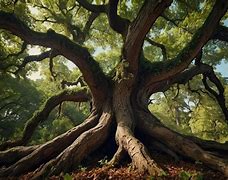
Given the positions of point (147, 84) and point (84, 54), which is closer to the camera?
point (84, 54)

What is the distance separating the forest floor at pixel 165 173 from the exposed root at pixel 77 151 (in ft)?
0.79

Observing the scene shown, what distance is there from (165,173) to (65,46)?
4792mm

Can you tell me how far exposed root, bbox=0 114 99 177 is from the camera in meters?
5.93

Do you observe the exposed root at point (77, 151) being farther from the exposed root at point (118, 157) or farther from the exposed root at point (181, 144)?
the exposed root at point (181, 144)

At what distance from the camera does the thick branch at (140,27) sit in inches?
253

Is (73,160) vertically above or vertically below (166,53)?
below

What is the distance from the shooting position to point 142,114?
7.77 meters

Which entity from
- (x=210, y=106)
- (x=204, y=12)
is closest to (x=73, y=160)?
(x=204, y=12)

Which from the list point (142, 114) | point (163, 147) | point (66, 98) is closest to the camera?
point (163, 147)

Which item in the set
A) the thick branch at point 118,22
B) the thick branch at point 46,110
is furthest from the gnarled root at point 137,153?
the thick branch at point 118,22

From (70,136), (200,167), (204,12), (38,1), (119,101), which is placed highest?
(38,1)

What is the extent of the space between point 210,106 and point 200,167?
1563cm

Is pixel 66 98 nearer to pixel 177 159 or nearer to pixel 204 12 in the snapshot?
pixel 177 159

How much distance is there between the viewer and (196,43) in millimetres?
7219
